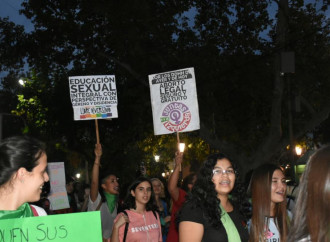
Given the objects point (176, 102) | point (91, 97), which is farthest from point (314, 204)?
point (91, 97)

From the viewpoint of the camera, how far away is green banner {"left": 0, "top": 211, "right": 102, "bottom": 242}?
2299 millimetres

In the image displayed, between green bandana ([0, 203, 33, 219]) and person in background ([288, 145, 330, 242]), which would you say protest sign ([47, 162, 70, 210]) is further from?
person in background ([288, 145, 330, 242])

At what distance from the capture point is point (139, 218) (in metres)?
5.51

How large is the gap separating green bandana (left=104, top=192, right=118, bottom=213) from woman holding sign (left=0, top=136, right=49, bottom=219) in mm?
4100

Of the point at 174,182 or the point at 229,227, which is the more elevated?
the point at 174,182

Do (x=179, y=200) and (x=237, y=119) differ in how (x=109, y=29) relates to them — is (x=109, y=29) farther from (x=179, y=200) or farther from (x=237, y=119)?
(x=179, y=200)

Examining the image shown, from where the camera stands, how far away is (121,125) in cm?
2642

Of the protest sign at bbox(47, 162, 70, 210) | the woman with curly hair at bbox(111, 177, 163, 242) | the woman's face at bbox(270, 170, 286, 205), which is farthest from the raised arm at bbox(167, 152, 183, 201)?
the protest sign at bbox(47, 162, 70, 210)

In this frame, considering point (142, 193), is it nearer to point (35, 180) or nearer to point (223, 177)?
point (223, 177)

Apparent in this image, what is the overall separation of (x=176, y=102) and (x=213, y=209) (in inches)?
165

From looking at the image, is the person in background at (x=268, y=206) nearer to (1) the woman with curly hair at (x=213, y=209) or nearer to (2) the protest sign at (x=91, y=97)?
(1) the woman with curly hair at (x=213, y=209)

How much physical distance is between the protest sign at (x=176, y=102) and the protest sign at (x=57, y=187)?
193cm

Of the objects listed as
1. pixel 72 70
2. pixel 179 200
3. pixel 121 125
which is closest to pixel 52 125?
pixel 121 125

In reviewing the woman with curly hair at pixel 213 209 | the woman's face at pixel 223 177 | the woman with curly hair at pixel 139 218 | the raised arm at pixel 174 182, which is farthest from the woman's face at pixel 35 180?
the raised arm at pixel 174 182
